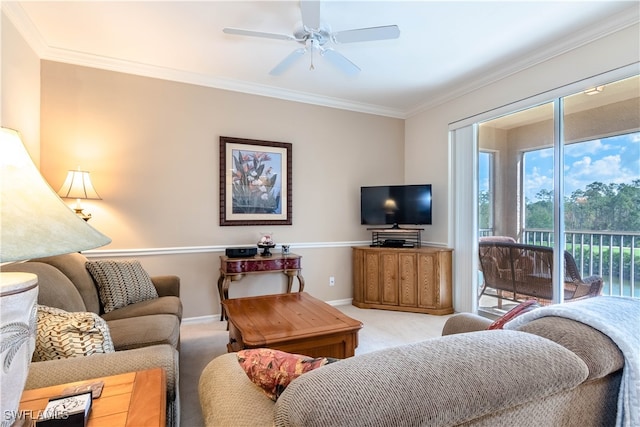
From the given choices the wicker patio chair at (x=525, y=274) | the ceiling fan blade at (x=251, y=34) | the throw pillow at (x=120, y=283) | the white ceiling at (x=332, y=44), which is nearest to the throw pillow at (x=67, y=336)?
the throw pillow at (x=120, y=283)

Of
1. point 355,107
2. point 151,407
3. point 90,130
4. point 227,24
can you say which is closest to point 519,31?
point 355,107

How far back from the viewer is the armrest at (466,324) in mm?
1571

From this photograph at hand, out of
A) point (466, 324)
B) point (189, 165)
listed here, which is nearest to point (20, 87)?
point (189, 165)

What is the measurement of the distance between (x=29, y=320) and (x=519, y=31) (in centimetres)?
350

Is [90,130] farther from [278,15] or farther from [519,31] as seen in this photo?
[519,31]

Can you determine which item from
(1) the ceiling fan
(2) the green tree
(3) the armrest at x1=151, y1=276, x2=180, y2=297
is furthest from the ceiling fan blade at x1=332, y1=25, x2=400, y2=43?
(3) the armrest at x1=151, y1=276, x2=180, y2=297

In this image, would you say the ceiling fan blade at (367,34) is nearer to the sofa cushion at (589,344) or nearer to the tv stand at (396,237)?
the sofa cushion at (589,344)

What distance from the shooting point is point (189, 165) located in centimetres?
345

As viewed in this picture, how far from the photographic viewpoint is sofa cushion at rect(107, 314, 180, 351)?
1.78 m

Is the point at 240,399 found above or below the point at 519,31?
below

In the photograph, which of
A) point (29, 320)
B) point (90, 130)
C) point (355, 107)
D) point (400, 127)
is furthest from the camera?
point (400, 127)

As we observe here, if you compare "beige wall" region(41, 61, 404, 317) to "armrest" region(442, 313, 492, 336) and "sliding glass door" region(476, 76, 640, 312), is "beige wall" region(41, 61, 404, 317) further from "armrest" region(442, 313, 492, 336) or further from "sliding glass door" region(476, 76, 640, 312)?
"armrest" region(442, 313, 492, 336)

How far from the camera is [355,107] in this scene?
433cm

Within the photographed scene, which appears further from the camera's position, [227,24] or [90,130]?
[90,130]
